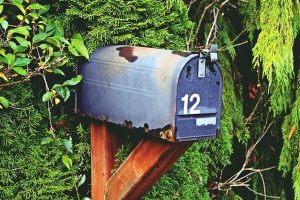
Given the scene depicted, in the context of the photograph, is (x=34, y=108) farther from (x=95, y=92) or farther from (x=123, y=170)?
(x=123, y=170)

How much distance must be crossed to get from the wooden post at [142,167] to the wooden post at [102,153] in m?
0.04

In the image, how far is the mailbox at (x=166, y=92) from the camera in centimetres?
161

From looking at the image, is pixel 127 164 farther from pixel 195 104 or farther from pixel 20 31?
pixel 20 31

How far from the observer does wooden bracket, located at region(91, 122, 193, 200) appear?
1743 millimetres

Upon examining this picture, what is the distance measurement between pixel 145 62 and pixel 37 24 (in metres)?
0.49

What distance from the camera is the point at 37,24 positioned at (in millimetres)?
1981

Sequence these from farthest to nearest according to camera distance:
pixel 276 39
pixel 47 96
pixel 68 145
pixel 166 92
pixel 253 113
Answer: pixel 253 113
pixel 276 39
pixel 68 145
pixel 47 96
pixel 166 92

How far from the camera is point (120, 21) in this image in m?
2.00

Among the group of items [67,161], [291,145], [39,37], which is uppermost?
[39,37]

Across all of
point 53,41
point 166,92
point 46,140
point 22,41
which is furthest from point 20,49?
point 166,92

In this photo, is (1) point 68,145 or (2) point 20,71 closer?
(2) point 20,71

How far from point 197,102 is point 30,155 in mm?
726

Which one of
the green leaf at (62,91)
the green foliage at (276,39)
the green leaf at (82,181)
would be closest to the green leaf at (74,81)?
the green leaf at (62,91)

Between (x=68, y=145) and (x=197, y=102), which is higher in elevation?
(x=197, y=102)
